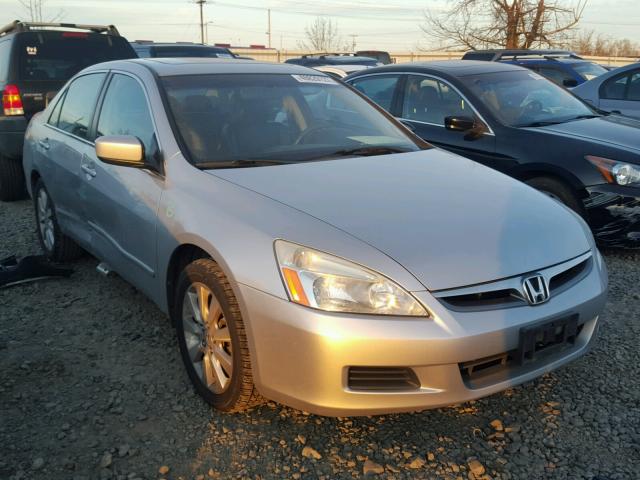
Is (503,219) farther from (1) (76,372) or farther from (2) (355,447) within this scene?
(1) (76,372)

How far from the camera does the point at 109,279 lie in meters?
4.59

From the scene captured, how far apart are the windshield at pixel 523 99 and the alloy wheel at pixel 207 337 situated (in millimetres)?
3647

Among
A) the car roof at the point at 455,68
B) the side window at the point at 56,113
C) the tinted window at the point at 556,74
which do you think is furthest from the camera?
the tinted window at the point at 556,74

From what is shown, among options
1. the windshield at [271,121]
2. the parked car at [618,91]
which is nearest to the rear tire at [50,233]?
the windshield at [271,121]

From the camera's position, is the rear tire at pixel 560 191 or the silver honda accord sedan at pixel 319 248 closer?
the silver honda accord sedan at pixel 319 248

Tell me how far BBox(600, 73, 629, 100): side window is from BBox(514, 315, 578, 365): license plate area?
21.1ft

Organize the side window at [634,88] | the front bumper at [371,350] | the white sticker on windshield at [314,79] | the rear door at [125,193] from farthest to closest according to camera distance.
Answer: the side window at [634,88] < the white sticker on windshield at [314,79] < the rear door at [125,193] < the front bumper at [371,350]

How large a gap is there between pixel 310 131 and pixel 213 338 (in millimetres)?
1437

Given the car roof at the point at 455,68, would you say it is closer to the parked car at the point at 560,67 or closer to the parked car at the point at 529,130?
the parked car at the point at 529,130

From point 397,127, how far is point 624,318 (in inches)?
71.8

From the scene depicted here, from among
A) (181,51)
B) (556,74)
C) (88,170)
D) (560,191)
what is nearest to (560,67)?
(556,74)

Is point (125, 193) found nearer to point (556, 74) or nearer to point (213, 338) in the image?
point (213, 338)

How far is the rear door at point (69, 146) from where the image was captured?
409cm

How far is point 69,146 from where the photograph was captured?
4.23 meters
